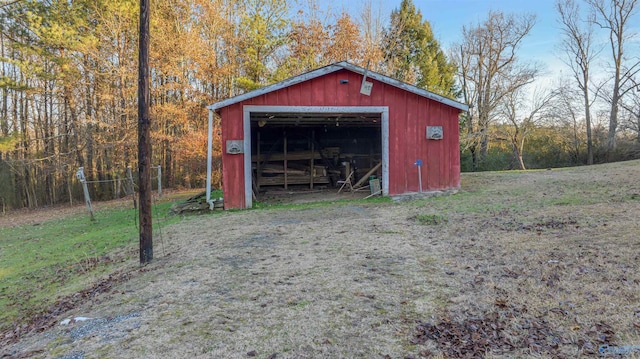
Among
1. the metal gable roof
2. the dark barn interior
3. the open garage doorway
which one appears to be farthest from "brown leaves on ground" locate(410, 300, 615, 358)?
the dark barn interior

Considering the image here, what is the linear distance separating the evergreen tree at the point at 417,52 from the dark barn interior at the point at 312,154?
11.5 meters

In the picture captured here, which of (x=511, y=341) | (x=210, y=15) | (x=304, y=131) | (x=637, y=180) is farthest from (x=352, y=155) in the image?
(x=511, y=341)

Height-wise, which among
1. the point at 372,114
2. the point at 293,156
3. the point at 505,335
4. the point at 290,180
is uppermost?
the point at 372,114

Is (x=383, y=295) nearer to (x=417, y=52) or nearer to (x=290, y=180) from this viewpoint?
(x=290, y=180)

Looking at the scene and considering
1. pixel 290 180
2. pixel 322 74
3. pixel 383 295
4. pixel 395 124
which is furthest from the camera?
pixel 290 180

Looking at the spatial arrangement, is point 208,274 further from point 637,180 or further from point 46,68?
point 46,68

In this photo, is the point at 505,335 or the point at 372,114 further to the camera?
the point at 372,114

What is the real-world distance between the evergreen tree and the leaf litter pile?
20.5m

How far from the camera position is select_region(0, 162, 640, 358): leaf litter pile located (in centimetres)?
283

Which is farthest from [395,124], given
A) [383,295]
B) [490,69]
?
[490,69]

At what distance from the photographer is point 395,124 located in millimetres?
10547

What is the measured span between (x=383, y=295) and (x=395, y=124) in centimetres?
754

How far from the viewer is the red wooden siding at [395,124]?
32.5 feet

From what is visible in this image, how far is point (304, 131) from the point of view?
15.5 m
